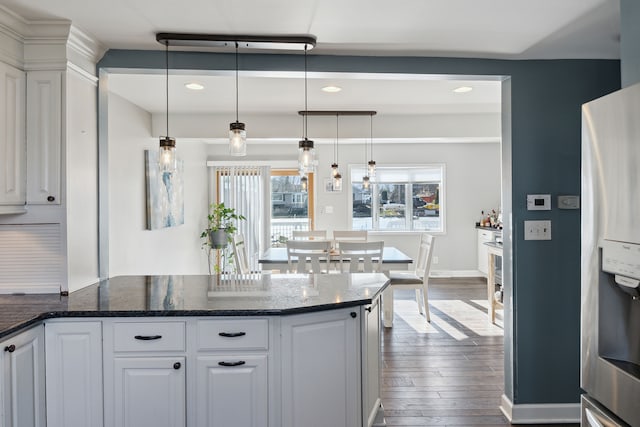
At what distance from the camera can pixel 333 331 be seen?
2.21 m

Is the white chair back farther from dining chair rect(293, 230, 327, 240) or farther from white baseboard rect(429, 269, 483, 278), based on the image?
white baseboard rect(429, 269, 483, 278)

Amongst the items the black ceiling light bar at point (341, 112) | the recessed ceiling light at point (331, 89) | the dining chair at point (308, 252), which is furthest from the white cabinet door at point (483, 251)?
the recessed ceiling light at point (331, 89)

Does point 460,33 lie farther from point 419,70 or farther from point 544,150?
point 544,150

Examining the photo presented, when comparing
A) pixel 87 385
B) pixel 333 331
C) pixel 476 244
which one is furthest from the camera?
pixel 476 244

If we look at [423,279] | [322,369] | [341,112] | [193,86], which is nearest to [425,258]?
[423,279]

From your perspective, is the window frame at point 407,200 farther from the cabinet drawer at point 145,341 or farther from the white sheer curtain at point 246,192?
the cabinet drawer at point 145,341

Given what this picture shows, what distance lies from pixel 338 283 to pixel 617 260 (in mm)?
1563

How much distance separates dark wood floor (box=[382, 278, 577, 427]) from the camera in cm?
288

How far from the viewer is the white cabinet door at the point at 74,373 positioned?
2076mm

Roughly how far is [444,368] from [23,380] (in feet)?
9.46

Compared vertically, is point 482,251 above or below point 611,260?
below

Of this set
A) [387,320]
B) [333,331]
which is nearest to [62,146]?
[333,331]

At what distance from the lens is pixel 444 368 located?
361cm

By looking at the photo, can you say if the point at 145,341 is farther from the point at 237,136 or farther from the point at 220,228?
the point at 220,228
